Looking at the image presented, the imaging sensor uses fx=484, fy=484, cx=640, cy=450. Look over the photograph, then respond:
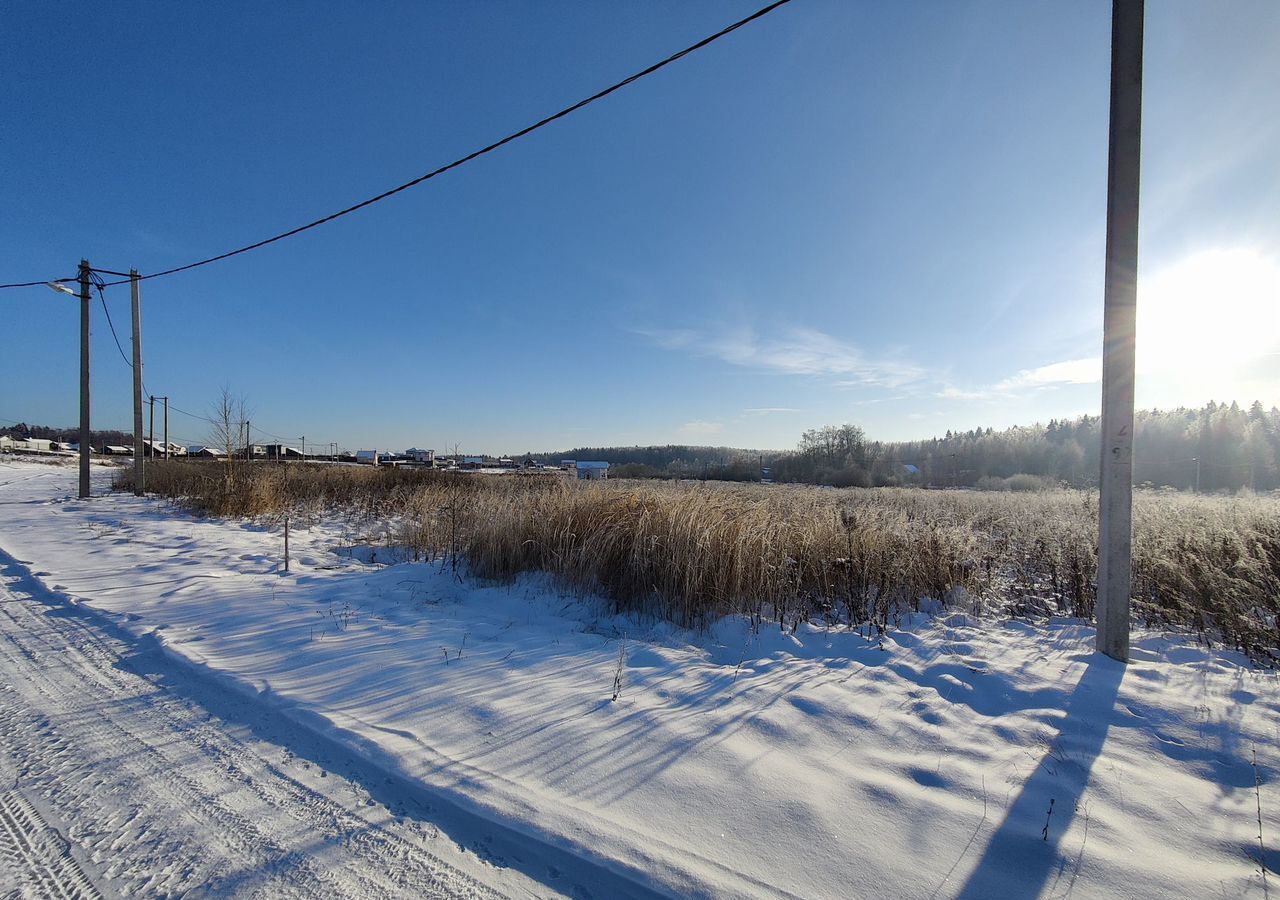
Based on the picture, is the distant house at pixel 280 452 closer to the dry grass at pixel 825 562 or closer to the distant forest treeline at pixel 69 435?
the dry grass at pixel 825 562

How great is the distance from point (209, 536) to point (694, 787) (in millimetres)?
9805

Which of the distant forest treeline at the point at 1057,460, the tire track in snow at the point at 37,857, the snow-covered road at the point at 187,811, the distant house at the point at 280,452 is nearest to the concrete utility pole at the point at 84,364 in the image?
the distant house at the point at 280,452

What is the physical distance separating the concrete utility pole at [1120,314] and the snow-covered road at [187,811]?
15.1 ft

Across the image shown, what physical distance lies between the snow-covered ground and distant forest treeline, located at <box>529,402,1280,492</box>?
106ft

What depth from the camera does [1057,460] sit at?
5394 cm

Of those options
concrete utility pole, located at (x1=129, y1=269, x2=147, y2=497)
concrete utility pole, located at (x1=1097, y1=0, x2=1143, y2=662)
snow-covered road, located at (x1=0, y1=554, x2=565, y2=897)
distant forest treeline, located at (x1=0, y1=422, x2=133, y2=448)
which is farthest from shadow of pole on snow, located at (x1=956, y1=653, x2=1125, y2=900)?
distant forest treeline, located at (x1=0, y1=422, x2=133, y2=448)

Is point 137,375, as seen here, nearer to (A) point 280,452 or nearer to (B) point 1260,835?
(A) point 280,452

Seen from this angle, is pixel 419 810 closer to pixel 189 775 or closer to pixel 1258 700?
pixel 189 775

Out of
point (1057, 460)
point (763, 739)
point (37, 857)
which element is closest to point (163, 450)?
point (37, 857)

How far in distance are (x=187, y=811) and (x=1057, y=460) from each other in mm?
70970

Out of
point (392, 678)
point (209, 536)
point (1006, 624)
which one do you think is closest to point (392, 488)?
point (209, 536)

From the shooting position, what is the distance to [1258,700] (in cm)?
303

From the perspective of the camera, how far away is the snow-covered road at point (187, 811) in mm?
1644

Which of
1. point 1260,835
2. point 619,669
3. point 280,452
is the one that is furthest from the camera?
point 280,452
